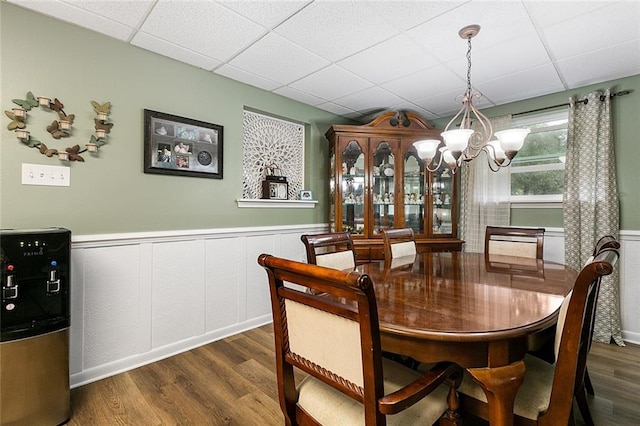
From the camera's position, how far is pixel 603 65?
8.13ft

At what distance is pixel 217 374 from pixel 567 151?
3.75m

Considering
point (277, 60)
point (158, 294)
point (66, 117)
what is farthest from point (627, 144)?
point (66, 117)

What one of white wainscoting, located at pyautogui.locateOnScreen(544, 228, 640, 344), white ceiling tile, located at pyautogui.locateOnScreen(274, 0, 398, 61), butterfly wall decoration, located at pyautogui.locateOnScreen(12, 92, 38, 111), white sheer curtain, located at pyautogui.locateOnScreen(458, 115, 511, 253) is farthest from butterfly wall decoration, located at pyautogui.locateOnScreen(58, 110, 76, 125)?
white wainscoting, located at pyautogui.locateOnScreen(544, 228, 640, 344)

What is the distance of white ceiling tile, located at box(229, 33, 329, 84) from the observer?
2.20 m

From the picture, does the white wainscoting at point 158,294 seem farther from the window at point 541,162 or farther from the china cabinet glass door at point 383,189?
the window at point 541,162

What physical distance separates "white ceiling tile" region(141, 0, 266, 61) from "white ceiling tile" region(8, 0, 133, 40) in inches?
7.1

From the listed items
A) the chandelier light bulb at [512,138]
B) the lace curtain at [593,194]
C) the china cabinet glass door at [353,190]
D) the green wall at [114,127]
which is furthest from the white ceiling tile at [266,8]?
the lace curtain at [593,194]

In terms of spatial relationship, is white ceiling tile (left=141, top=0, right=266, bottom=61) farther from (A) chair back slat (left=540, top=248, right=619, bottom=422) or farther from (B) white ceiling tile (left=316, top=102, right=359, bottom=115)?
(A) chair back slat (left=540, top=248, right=619, bottom=422)

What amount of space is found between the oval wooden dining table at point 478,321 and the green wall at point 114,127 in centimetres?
178

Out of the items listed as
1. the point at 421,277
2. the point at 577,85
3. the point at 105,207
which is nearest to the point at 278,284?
the point at 421,277

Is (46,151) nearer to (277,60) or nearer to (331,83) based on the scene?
(277,60)

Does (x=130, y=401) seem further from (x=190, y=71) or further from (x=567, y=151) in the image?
(x=567, y=151)

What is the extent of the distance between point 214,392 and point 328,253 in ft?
3.84

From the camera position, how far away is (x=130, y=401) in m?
1.82
